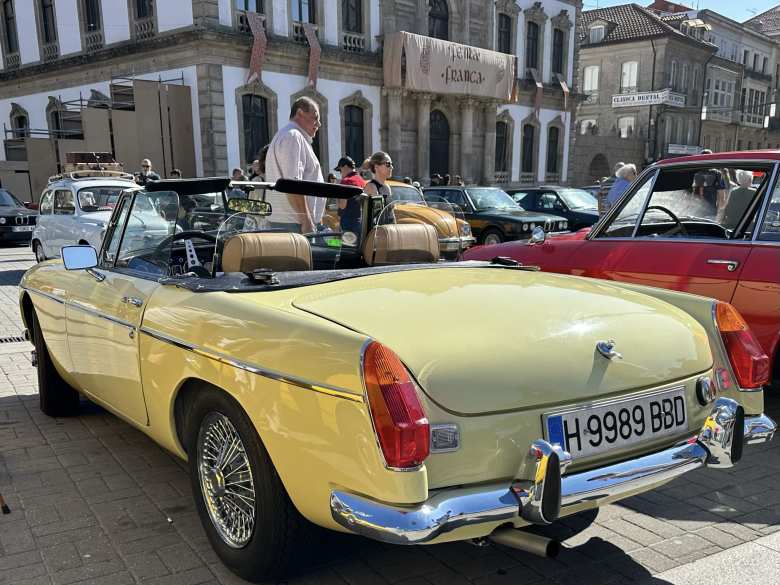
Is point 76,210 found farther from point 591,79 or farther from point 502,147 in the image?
point 591,79

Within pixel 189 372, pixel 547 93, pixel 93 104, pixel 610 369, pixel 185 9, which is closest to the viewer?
pixel 610 369

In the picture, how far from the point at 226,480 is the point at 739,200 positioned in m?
3.84

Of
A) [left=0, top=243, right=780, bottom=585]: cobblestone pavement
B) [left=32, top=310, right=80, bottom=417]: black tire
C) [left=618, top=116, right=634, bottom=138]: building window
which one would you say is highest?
[left=618, top=116, right=634, bottom=138]: building window

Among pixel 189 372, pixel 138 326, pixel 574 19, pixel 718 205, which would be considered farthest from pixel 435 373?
pixel 574 19

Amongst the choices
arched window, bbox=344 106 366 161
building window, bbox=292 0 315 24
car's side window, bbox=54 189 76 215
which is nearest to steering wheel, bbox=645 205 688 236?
car's side window, bbox=54 189 76 215

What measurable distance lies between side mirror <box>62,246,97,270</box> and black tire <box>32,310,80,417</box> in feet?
3.52

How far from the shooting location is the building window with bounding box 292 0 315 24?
22.5m

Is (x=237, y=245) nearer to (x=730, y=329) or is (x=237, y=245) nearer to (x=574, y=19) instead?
(x=730, y=329)

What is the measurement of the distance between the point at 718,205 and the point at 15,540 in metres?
4.68

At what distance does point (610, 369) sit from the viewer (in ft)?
7.97

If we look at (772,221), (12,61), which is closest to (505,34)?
(12,61)

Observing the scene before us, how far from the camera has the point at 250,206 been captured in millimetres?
3570

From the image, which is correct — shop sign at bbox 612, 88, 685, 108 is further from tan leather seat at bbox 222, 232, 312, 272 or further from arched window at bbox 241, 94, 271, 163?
tan leather seat at bbox 222, 232, 312, 272

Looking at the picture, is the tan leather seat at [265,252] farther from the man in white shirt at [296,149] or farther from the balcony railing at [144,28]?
the balcony railing at [144,28]
